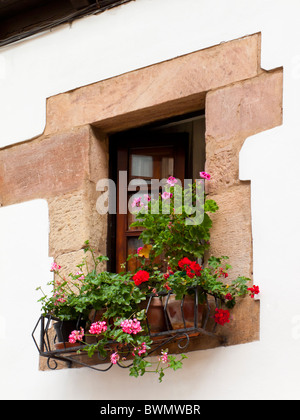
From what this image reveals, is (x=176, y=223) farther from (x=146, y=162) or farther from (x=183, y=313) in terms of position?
(x=146, y=162)

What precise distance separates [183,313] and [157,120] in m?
1.29

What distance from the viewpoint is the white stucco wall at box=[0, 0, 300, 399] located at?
4.23 meters

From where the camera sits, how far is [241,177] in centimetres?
452

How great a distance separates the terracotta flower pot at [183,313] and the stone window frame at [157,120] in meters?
0.18

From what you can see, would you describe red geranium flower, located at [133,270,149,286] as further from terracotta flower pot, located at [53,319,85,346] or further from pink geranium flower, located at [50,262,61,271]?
pink geranium flower, located at [50,262,61,271]

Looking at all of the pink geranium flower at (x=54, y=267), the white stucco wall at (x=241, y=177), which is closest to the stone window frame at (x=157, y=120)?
the white stucco wall at (x=241, y=177)

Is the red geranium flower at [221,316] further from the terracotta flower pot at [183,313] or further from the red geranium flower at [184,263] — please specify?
the red geranium flower at [184,263]

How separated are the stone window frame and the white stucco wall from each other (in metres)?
0.06

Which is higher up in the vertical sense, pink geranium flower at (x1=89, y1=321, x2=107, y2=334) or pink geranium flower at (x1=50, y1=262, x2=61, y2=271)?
pink geranium flower at (x1=50, y1=262, x2=61, y2=271)

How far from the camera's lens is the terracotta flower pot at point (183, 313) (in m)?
4.27

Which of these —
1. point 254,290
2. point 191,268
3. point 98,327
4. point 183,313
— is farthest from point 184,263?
point 98,327

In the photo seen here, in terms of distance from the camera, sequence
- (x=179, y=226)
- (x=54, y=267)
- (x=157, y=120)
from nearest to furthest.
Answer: (x=179, y=226), (x=54, y=267), (x=157, y=120)

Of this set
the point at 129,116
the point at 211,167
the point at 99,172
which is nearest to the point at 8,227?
the point at 99,172

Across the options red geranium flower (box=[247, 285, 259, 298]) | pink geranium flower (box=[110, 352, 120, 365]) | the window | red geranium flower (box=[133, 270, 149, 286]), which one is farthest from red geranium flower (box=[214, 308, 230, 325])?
the window
